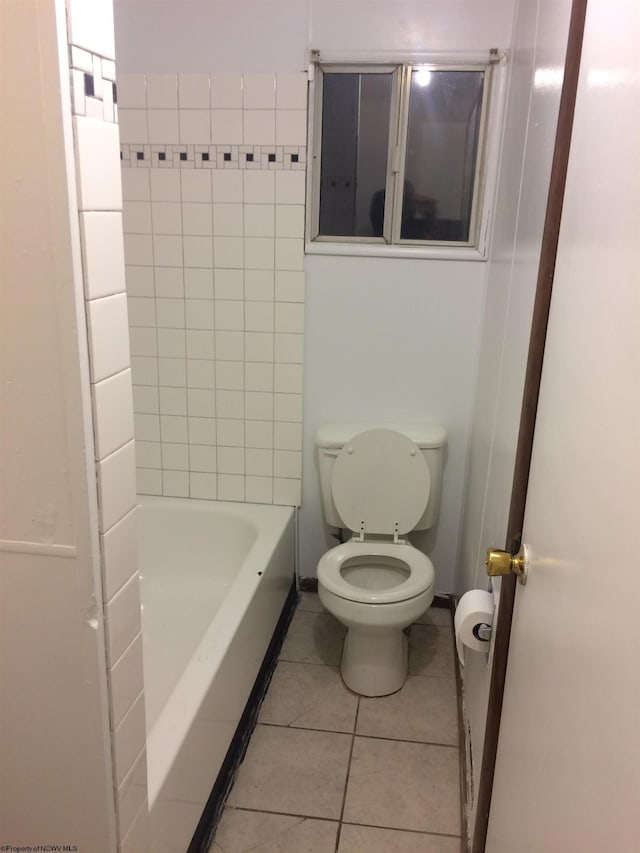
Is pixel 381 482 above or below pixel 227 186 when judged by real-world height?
below

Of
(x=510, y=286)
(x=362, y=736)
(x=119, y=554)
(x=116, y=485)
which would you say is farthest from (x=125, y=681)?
(x=510, y=286)

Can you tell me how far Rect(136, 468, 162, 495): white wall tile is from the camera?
8.55 ft

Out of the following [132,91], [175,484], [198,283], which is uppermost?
[132,91]

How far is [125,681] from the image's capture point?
1109 millimetres

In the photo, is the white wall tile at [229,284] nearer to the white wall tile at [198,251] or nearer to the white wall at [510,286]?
the white wall tile at [198,251]

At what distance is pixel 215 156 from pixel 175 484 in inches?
47.4

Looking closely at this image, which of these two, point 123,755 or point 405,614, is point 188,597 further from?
point 123,755

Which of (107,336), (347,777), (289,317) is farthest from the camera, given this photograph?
(289,317)

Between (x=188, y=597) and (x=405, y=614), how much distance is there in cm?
83

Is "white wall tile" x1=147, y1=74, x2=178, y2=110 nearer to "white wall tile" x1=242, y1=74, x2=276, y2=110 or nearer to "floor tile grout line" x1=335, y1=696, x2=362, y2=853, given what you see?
"white wall tile" x1=242, y1=74, x2=276, y2=110

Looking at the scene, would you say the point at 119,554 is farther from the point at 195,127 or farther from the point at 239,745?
the point at 195,127

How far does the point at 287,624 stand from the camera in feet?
8.24

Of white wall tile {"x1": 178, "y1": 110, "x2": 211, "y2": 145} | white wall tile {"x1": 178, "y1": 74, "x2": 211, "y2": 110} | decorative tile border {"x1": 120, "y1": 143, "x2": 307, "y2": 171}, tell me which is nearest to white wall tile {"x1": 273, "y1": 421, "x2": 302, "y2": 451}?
decorative tile border {"x1": 120, "y1": 143, "x2": 307, "y2": 171}

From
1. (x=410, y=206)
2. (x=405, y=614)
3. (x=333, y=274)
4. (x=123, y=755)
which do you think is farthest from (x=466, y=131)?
(x=123, y=755)
